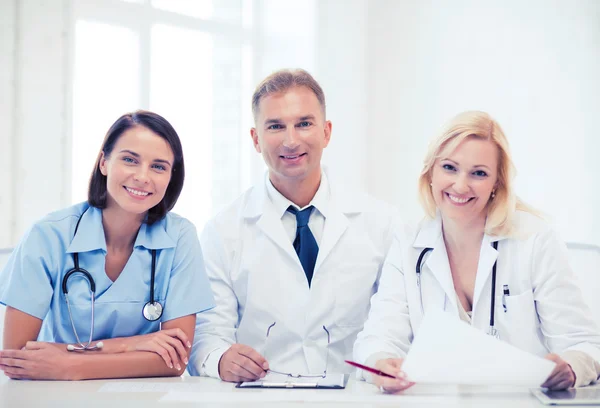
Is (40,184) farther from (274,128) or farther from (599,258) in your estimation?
(599,258)

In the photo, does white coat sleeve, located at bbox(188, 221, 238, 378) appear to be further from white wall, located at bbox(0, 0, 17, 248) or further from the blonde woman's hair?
white wall, located at bbox(0, 0, 17, 248)

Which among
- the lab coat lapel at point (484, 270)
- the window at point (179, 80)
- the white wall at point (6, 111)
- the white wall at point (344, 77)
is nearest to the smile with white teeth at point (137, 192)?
the lab coat lapel at point (484, 270)

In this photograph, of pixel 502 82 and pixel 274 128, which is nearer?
pixel 274 128

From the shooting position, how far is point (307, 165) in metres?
2.16

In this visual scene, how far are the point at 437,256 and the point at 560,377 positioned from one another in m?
0.53

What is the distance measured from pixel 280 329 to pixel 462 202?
75cm

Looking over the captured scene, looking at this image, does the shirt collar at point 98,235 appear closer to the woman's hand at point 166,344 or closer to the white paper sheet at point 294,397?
the woman's hand at point 166,344

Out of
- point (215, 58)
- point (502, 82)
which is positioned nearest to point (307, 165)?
point (502, 82)

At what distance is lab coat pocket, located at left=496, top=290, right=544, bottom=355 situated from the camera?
1715 millimetres

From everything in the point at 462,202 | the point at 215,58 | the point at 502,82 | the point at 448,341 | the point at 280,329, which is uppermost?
the point at 215,58

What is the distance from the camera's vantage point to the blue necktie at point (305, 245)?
2.13 m

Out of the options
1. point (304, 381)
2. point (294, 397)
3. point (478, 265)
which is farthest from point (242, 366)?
point (478, 265)

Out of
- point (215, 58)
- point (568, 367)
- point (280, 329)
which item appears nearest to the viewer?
point (568, 367)

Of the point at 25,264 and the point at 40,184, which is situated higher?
the point at 40,184
